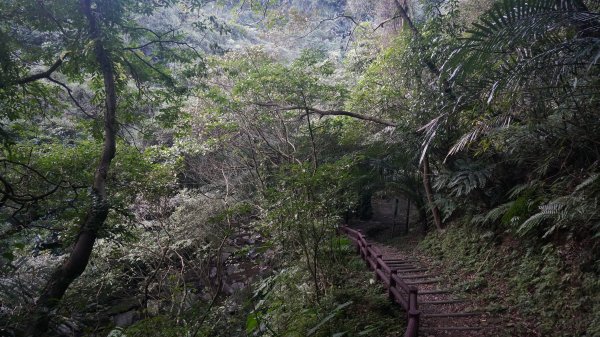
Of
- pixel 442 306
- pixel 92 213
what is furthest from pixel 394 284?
pixel 92 213

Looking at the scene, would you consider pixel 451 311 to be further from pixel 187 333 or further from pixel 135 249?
pixel 135 249

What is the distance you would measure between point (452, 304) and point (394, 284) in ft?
3.54

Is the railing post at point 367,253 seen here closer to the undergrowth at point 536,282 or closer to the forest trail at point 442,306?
the forest trail at point 442,306

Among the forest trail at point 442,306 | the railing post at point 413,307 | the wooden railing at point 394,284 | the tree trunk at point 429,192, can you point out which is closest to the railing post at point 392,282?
the wooden railing at point 394,284

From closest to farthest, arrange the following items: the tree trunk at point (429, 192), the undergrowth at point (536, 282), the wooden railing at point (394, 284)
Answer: the wooden railing at point (394, 284), the undergrowth at point (536, 282), the tree trunk at point (429, 192)

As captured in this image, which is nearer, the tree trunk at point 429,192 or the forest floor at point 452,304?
the forest floor at point 452,304

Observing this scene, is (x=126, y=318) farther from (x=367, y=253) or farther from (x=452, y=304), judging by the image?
(x=452, y=304)

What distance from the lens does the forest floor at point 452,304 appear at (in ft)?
16.5

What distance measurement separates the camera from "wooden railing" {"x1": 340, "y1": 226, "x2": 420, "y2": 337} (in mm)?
4114

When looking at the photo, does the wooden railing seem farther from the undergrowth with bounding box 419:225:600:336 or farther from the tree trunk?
the tree trunk

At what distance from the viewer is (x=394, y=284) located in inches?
239

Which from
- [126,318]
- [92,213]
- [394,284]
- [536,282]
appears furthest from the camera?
[126,318]

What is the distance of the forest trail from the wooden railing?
43 centimetres

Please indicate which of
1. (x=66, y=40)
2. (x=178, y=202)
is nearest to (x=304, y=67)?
(x=178, y=202)
